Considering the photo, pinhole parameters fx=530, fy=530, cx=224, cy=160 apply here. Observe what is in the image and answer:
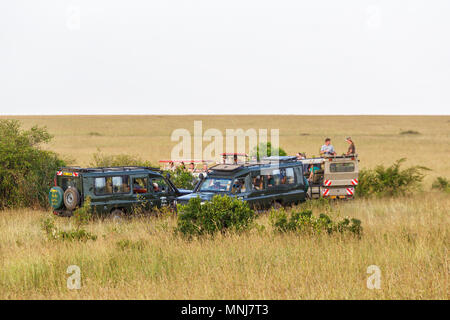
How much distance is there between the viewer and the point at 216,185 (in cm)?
1565

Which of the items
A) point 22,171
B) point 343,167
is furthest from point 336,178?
point 22,171

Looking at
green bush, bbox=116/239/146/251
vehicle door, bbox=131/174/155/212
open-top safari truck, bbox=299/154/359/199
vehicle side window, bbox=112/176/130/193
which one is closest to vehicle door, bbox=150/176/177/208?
vehicle door, bbox=131/174/155/212

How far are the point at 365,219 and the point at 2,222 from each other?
34.1 feet

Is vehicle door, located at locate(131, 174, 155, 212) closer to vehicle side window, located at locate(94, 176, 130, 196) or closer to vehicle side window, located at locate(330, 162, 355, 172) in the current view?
vehicle side window, located at locate(94, 176, 130, 196)

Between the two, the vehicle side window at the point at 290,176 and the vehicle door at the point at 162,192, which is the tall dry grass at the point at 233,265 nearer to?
the vehicle door at the point at 162,192

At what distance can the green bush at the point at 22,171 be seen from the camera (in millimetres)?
18562

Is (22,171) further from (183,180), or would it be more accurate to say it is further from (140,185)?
(183,180)

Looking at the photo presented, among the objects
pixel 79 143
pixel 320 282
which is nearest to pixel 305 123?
pixel 79 143

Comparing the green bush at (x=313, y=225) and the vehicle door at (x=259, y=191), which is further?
the vehicle door at (x=259, y=191)

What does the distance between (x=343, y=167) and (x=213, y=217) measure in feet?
28.4

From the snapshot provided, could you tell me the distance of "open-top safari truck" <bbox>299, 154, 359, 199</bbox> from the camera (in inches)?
751

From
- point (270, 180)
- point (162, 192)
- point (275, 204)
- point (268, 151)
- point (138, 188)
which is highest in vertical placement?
point (268, 151)

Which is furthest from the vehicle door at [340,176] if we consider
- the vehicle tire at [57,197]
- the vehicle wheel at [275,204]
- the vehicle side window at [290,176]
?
the vehicle tire at [57,197]

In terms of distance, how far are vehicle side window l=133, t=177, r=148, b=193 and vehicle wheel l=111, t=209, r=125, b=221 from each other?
118 centimetres
